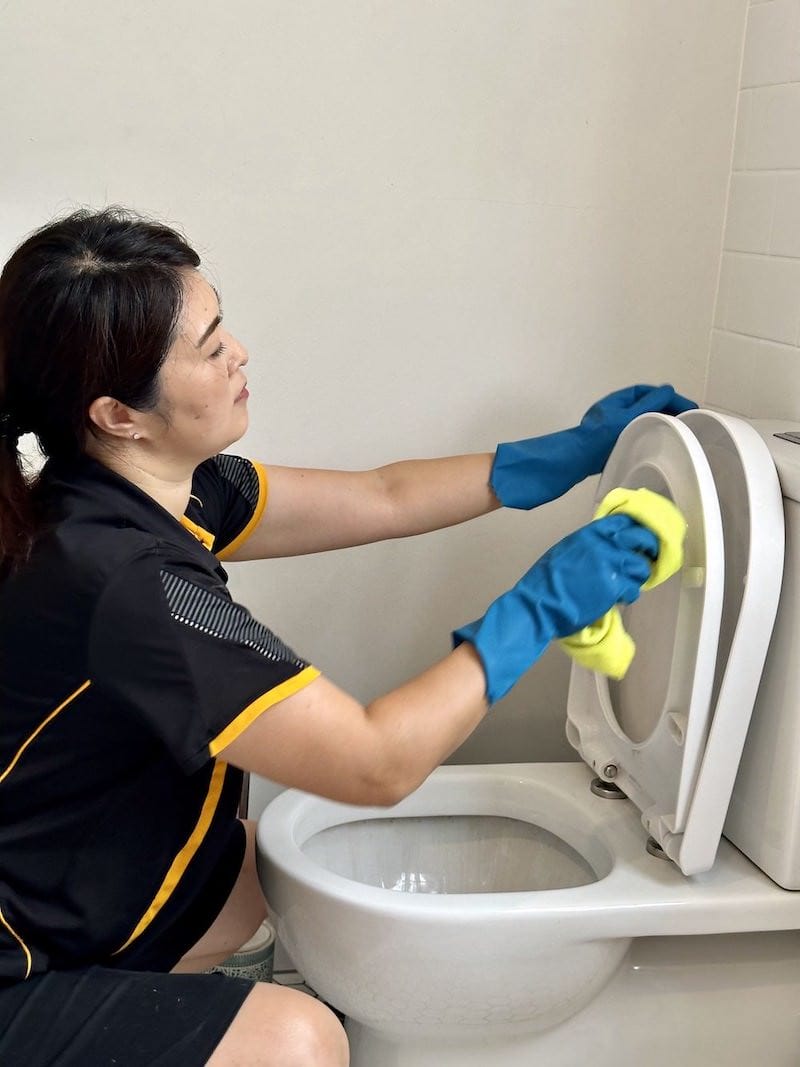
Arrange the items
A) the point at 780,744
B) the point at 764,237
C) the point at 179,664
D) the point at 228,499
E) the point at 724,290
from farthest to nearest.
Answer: the point at 724,290 → the point at 764,237 → the point at 228,499 → the point at 780,744 → the point at 179,664

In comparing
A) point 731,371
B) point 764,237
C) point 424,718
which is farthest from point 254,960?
point 764,237

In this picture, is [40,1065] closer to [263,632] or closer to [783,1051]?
[263,632]

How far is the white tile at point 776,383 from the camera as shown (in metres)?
1.43

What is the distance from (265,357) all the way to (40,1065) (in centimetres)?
86

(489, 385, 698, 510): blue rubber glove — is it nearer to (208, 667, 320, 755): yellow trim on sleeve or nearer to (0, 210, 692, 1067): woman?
(0, 210, 692, 1067): woman

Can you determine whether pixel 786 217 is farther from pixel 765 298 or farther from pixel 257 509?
pixel 257 509

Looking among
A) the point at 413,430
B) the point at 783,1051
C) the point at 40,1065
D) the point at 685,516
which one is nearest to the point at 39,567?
the point at 40,1065

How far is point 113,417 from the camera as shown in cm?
107

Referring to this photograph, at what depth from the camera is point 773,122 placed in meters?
1.47

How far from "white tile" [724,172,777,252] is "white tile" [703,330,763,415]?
11 cm

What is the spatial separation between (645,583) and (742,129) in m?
0.72

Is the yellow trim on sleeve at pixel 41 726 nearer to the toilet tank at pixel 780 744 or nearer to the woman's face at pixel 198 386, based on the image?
the woman's face at pixel 198 386

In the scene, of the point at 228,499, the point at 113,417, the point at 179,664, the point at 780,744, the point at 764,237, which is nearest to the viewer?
the point at 179,664

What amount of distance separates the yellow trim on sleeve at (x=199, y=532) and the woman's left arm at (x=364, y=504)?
14 centimetres
